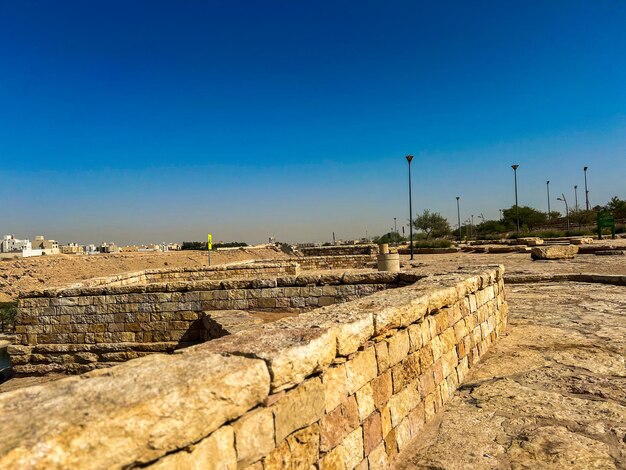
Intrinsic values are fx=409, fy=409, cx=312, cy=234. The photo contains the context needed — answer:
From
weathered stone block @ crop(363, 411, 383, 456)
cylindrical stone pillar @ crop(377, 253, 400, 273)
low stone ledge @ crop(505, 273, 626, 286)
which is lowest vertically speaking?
weathered stone block @ crop(363, 411, 383, 456)

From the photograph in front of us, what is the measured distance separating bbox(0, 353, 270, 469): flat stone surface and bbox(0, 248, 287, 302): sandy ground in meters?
29.5

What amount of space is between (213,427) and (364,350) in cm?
142

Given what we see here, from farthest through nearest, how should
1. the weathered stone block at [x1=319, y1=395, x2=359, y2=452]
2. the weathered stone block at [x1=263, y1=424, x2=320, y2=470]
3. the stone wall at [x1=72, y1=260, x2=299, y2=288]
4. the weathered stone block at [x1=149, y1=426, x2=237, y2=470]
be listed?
1. the stone wall at [x1=72, y1=260, x2=299, y2=288]
2. the weathered stone block at [x1=319, y1=395, x2=359, y2=452]
3. the weathered stone block at [x1=263, y1=424, x2=320, y2=470]
4. the weathered stone block at [x1=149, y1=426, x2=237, y2=470]

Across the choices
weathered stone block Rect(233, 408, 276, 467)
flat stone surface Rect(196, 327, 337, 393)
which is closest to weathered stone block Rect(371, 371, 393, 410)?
flat stone surface Rect(196, 327, 337, 393)

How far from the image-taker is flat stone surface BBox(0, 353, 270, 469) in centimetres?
137

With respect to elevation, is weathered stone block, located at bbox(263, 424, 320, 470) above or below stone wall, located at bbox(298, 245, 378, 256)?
below

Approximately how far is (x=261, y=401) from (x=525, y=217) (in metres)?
58.1

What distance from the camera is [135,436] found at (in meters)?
1.52

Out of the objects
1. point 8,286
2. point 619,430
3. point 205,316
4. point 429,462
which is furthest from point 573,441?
point 8,286

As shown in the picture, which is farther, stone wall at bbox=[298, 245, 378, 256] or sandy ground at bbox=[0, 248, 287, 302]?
sandy ground at bbox=[0, 248, 287, 302]

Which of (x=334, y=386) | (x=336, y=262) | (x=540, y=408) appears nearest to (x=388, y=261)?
(x=336, y=262)

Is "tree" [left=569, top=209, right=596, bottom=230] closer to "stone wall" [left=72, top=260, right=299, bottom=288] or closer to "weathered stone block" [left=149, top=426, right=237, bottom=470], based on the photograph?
"stone wall" [left=72, top=260, right=299, bottom=288]

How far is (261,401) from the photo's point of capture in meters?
2.02

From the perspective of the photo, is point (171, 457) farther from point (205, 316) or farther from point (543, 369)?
point (205, 316)
